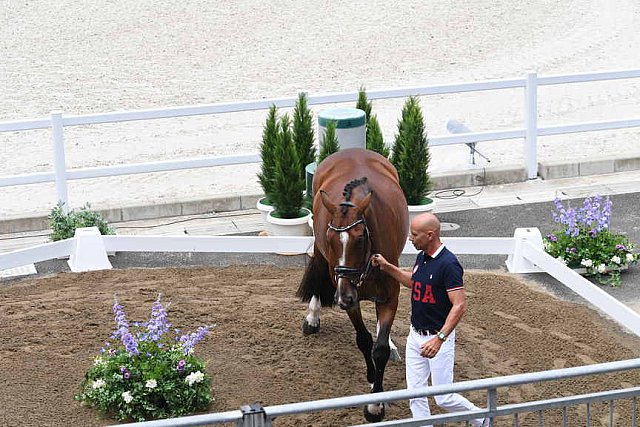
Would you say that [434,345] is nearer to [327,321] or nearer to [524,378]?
[524,378]

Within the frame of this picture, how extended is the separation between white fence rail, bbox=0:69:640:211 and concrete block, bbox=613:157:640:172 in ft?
1.63

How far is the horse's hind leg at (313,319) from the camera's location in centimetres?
1057

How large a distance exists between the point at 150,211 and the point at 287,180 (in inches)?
86.6

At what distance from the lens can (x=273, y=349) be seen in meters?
10.3

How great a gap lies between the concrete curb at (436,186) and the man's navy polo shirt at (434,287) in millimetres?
7002

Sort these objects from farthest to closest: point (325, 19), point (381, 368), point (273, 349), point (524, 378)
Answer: point (325, 19), point (273, 349), point (381, 368), point (524, 378)

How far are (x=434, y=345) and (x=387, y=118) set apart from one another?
40.1 feet

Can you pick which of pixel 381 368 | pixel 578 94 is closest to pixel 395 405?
pixel 381 368

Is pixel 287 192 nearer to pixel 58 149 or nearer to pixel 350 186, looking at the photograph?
pixel 58 149

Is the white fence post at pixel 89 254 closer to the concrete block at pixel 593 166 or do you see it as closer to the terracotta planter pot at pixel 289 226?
the terracotta planter pot at pixel 289 226

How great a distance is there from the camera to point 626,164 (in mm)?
16219

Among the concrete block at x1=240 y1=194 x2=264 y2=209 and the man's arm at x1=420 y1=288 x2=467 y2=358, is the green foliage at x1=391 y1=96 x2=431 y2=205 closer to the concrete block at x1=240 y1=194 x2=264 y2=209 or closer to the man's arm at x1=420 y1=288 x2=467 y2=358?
the concrete block at x1=240 y1=194 x2=264 y2=209

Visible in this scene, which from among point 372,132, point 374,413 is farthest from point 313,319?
point 372,132

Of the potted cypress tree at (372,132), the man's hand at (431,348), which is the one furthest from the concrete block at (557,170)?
the man's hand at (431,348)
